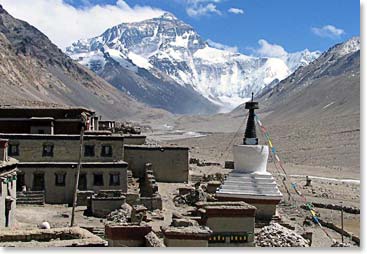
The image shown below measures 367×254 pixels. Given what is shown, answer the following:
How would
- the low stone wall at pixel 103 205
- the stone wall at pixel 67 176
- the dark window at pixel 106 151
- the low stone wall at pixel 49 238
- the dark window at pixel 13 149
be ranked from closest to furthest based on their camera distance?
the low stone wall at pixel 49 238 < the low stone wall at pixel 103 205 < the stone wall at pixel 67 176 < the dark window at pixel 13 149 < the dark window at pixel 106 151

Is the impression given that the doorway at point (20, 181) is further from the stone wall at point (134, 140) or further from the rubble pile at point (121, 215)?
the stone wall at point (134, 140)

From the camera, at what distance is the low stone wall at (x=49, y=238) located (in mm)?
8742

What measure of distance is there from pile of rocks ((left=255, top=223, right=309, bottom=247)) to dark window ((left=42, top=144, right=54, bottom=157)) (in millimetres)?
15056

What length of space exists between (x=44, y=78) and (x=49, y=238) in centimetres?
13299

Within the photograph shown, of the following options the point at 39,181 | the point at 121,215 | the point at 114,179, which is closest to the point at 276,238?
the point at 121,215

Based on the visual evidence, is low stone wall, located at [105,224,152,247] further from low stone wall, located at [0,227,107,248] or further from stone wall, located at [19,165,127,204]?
stone wall, located at [19,165,127,204]

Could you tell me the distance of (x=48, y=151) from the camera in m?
24.8

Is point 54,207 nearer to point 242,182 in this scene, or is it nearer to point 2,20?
point 242,182

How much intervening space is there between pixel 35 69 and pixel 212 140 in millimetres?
66367

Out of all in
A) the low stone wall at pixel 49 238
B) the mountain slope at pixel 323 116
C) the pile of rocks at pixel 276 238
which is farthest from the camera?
the mountain slope at pixel 323 116

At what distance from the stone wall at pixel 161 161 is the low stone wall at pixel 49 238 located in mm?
18200

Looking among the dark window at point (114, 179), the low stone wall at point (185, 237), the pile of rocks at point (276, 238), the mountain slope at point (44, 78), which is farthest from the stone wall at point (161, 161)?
the mountain slope at point (44, 78)

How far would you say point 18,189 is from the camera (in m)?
23.0

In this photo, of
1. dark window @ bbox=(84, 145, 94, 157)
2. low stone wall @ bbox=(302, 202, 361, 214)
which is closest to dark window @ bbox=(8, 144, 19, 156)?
dark window @ bbox=(84, 145, 94, 157)
